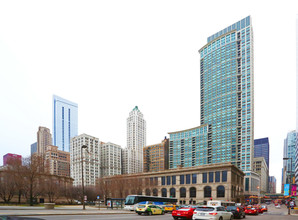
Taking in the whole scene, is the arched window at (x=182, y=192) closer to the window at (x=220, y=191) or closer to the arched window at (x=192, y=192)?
the arched window at (x=192, y=192)

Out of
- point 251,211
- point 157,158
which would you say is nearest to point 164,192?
point 251,211

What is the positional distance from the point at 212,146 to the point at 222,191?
70423 mm

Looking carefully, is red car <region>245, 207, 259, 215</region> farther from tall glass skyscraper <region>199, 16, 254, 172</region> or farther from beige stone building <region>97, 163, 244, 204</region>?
tall glass skyscraper <region>199, 16, 254, 172</region>

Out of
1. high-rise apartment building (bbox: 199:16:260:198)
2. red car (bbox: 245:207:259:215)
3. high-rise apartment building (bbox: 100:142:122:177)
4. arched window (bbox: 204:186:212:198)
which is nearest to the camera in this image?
red car (bbox: 245:207:259:215)

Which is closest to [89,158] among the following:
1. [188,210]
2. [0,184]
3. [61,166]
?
[61,166]

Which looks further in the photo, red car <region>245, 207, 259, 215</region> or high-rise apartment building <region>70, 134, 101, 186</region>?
high-rise apartment building <region>70, 134, 101, 186</region>

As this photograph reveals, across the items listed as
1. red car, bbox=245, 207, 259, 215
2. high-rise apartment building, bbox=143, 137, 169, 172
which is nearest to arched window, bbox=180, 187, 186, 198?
red car, bbox=245, 207, 259, 215

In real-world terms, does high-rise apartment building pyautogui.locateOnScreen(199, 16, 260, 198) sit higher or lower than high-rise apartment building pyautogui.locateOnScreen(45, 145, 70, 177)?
higher

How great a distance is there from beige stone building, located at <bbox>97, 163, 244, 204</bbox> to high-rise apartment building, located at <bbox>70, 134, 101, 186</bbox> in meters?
93.1

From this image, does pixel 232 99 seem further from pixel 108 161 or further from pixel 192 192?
pixel 108 161

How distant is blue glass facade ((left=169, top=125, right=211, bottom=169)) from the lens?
13975 centimetres

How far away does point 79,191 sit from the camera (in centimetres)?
8269

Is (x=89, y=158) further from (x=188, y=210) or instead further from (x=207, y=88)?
(x=188, y=210)

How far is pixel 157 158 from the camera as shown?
630 ft
